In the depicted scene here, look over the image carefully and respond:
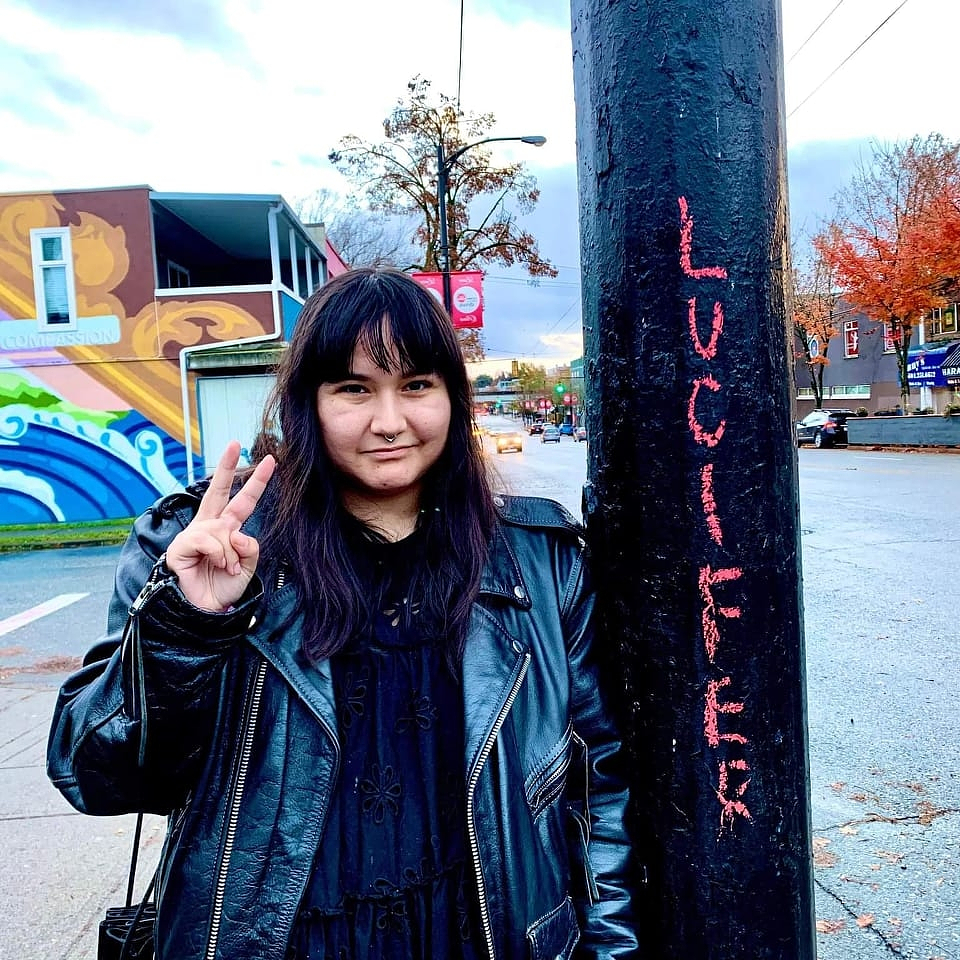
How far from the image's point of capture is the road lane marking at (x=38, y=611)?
7695mm

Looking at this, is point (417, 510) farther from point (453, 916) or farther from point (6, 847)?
point (6, 847)

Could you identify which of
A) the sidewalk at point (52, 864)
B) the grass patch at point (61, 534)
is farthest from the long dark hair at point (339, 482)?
the grass patch at point (61, 534)

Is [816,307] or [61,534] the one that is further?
[816,307]

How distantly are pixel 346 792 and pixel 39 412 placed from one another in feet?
56.4

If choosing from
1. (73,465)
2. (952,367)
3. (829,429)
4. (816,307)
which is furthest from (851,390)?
(73,465)

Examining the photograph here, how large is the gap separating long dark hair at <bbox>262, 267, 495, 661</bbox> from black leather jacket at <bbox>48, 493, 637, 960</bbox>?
52mm

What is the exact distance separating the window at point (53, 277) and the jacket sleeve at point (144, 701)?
1684 centimetres

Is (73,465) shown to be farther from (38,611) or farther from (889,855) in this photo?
(889,855)

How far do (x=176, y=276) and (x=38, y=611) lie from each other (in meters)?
12.6

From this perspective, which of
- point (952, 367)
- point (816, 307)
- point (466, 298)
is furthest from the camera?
point (816, 307)

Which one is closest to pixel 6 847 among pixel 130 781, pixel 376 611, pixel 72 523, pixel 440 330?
pixel 130 781

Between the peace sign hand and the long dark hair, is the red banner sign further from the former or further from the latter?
the peace sign hand

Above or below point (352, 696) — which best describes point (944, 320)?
above

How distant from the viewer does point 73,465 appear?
16000mm
